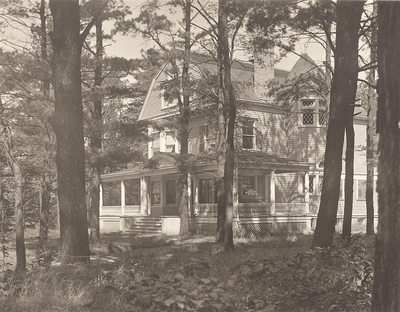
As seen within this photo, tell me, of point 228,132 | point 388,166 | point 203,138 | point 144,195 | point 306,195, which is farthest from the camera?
point 144,195

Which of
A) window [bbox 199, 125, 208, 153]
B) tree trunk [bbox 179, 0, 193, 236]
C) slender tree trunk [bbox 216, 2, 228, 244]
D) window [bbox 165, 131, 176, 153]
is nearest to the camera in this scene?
slender tree trunk [bbox 216, 2, 228, 244]

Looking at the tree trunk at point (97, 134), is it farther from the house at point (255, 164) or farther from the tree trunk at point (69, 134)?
the tree trunk at point (69, 134)

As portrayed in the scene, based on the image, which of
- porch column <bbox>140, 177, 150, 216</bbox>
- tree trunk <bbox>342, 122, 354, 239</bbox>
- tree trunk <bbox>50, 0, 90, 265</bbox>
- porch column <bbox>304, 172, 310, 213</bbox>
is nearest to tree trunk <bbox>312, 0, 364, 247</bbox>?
tree trunk <bbox>50, 0, 90, 265</bbox>

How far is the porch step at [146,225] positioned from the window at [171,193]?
2.29 meters

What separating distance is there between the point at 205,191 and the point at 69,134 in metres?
20.9

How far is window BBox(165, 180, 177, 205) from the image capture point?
31.6m

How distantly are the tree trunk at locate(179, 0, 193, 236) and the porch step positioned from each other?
12.5ft

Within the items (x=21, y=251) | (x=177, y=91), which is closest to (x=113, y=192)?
(x=177, y=91)

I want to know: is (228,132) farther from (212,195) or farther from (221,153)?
(212,195)

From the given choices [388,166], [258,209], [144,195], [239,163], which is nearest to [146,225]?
[144,195]

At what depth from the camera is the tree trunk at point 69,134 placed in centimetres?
920

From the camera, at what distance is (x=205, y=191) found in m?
29.9

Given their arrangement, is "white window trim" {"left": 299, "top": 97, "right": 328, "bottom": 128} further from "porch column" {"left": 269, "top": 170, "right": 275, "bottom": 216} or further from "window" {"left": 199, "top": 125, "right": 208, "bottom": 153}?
"window" {"left": 199, "top": 125, "right": 208, "bottom": 153}

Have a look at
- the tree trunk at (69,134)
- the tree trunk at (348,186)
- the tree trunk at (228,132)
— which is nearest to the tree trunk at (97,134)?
the tree trunk at (228,132)
